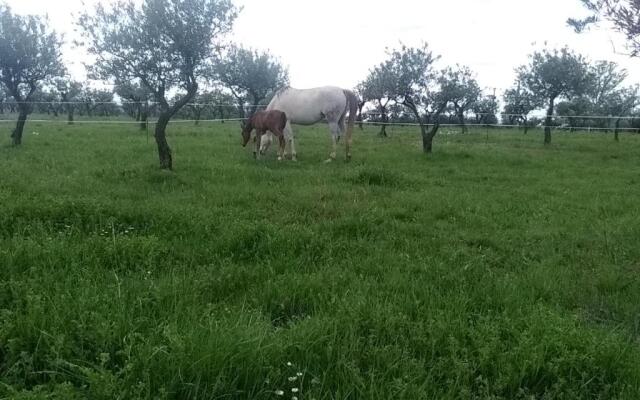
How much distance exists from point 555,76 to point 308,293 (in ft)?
97.2

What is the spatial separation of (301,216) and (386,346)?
398 cm

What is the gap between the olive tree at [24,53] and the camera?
1667 cm

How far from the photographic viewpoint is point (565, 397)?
282 centimetres

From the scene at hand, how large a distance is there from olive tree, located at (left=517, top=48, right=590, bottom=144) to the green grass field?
22648 millimetres

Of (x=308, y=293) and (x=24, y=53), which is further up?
(x=24, y=53)

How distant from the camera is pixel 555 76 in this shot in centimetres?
2850

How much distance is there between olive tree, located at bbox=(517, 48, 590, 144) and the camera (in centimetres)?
2819

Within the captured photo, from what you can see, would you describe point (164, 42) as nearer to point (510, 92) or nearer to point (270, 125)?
point (270, 125)

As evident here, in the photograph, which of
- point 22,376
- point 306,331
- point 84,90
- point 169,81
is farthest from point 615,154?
point 84,90

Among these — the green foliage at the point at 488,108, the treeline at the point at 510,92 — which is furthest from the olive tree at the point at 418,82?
the green foliage at the point at 488,108

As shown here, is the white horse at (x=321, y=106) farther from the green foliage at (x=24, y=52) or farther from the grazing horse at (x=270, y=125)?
the green foliage at (x=24, y=52)

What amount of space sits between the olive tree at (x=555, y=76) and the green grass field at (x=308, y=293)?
2265 cm

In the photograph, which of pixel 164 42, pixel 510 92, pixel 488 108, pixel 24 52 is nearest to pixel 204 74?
pixel 164 42

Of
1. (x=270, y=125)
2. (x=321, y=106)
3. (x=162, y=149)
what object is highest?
(x=321, y=106)
